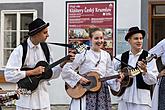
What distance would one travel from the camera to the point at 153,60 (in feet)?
20.6

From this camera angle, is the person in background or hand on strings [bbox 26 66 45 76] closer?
hand on strings [bbox 26 66 45 76]

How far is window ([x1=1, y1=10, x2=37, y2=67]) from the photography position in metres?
11.2

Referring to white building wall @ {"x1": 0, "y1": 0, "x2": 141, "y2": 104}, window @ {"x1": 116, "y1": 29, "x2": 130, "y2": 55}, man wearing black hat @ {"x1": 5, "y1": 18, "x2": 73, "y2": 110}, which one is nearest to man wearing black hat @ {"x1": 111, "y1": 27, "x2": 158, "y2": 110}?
man wearing black hat @ {"x1": 5, "y1": 18, "x2": 73, "y2": 110}

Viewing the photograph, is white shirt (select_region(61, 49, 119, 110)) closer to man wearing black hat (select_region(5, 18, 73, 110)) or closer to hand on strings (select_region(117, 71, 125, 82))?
hand on strings (select_region(117, 71, 125, 82))

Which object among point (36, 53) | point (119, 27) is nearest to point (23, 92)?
point (36, 53)

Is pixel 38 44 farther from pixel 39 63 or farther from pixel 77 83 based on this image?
pixel 77 83

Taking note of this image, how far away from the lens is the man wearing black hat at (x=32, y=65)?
18.4 ft

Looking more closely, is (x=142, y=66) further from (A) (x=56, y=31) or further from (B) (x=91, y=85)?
(A) (x=56, y=31)

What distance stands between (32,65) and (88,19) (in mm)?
5054

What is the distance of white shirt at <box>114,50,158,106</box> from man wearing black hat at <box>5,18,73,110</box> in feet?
3.65

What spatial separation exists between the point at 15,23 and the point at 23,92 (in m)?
5.89

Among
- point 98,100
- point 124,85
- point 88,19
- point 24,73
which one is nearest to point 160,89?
point 124,85

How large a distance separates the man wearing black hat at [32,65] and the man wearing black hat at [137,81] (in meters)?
1.10

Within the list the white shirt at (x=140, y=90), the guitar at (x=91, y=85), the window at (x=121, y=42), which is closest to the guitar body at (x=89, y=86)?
the guitar at (x=91, y=85)
